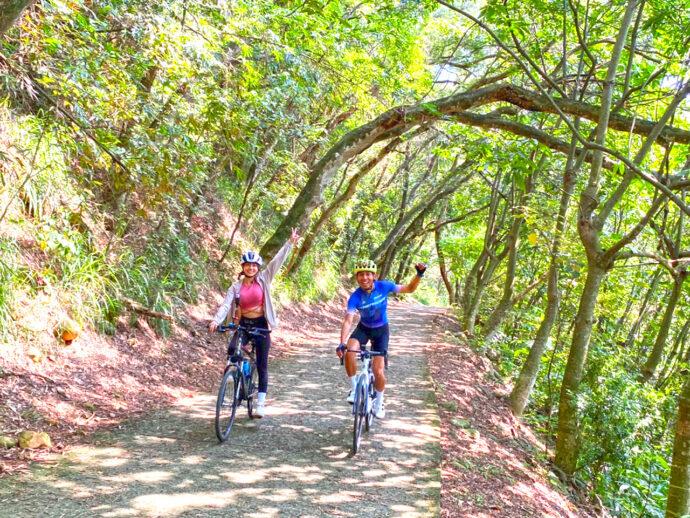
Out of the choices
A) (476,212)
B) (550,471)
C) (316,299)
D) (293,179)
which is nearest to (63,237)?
(550,471)

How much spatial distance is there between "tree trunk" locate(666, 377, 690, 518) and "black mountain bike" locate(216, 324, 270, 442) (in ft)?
15.4

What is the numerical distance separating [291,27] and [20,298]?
19.6ft

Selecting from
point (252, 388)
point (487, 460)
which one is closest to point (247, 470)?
point (252, 388)

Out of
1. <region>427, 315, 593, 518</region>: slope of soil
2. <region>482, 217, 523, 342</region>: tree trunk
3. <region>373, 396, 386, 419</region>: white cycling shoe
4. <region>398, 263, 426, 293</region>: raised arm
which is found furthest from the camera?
<region>482, 217, 523, 342</region>: tree trunk

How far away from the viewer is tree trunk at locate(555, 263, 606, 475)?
7.73 meters

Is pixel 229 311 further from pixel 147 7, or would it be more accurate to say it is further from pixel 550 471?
pixel 550 471

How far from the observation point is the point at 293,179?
1543cm

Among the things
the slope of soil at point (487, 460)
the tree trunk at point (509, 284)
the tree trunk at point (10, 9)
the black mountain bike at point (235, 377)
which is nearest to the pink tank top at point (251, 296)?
the black mountain bike at point (235, 377)

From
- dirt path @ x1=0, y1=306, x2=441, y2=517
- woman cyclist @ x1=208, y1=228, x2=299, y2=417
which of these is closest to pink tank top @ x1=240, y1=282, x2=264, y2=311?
woman cyclist @ x1=208, y1=228, x2=299, y2=417

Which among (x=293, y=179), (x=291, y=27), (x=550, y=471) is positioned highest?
(x=291, y=27)

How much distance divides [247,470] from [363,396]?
62.0 inches

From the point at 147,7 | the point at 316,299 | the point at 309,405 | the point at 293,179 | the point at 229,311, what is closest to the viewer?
the point at 229,311

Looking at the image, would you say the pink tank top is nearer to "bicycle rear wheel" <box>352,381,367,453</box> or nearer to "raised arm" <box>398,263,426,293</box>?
"bicycle rear wheel" <box>352,381,367,453</box>

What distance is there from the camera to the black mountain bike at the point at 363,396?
20.1 ft
